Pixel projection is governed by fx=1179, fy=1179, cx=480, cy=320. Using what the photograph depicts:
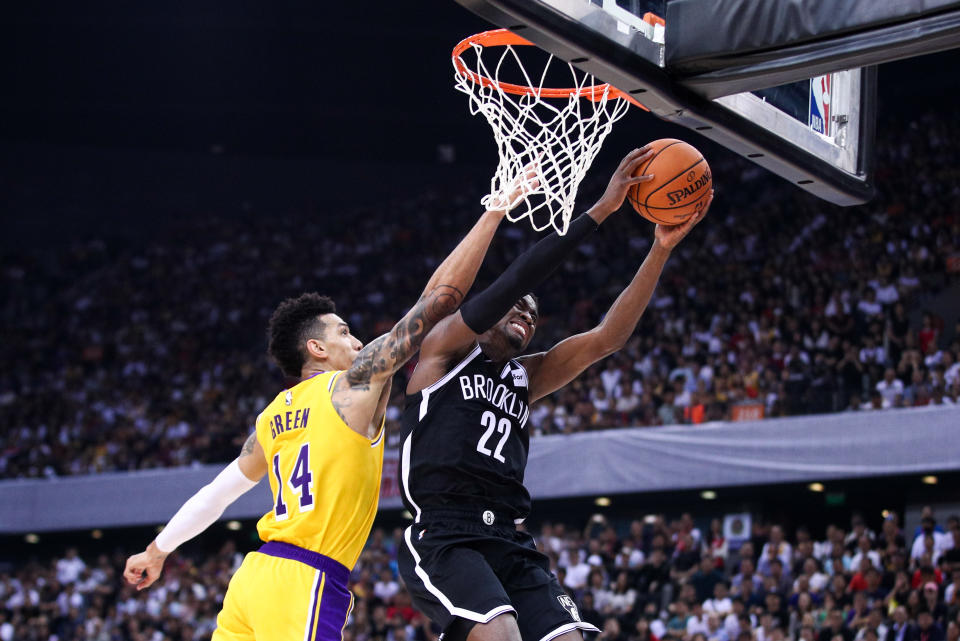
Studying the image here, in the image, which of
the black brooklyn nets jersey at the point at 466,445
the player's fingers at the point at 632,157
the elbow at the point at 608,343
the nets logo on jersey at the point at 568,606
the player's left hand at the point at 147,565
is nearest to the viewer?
the nets logo on jersey at the point at 568,606

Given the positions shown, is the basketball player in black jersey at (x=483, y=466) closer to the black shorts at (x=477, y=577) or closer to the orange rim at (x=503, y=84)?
the black shorts at (x=477, y=577)

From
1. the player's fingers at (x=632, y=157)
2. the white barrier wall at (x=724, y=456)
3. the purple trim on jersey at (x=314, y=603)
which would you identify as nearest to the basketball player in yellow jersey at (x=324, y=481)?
the purple trim on jersey at (x=314, y=603)

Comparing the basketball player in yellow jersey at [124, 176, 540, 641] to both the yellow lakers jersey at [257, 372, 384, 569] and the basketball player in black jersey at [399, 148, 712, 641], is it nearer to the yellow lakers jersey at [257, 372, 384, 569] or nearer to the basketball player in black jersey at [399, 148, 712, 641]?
the yellow lakers jersey at [257, 372, 384, 569]

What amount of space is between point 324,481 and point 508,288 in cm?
95

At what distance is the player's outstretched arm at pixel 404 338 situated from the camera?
415 cm

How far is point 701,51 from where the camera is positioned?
4.30 metres

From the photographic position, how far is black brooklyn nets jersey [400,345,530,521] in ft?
14.5

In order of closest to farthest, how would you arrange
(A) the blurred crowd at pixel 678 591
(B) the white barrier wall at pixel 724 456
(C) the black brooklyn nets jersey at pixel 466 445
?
(C) the black brooklyn nets jersey at pixel 466 445 → (A) the blurred crowd at pixel 678 591 → (B) the white barrier wall at pixel 724 456

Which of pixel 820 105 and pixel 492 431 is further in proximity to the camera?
pixel 820 105

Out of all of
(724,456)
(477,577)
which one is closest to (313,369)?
(477,577)

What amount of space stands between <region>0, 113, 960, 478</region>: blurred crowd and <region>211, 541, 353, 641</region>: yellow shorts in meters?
9.55

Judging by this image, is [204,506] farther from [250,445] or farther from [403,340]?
[403,340]

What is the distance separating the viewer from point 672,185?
4625mm

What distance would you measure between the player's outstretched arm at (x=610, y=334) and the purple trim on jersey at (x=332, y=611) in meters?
1.20
